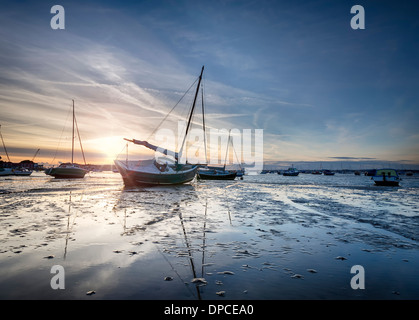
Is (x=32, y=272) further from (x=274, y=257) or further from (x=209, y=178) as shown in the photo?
(x=209, y=178)

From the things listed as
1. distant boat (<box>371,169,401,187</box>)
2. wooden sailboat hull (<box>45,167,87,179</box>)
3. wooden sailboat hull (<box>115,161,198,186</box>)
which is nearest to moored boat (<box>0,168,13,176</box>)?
wooden sailboat hull (<box>45,167,87,179</box>)

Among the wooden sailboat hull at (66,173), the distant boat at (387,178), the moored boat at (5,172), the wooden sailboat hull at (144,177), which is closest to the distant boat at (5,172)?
the moored boat at (5,172)

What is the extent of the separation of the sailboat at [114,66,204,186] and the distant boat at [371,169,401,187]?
37.4 meters

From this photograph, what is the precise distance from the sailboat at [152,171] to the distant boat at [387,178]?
123 ft

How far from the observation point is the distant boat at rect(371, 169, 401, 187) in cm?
4253

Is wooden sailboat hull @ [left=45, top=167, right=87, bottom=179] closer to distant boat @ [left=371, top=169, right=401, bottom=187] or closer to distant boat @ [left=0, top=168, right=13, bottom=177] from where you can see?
distant boat @ [left=0, top=168, right=13, bottom=177]

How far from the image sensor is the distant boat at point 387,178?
42534mm

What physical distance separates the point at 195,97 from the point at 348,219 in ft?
90.5

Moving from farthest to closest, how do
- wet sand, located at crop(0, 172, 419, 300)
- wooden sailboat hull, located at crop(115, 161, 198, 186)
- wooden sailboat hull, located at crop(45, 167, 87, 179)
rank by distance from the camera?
wooden sailboat hull, located at crop(45, 167, 87, 179) → wooden sailboat hull, located at crop(115, 161, 198, 186) → wet sand, located at crop(0, 172, 419, 300)

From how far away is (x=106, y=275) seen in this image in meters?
3.82

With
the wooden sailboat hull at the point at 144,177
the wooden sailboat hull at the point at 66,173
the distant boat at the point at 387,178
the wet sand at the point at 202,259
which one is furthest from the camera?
the wooden sailboat hull at the point at 66,173

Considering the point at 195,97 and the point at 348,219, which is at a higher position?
the point at 195,97

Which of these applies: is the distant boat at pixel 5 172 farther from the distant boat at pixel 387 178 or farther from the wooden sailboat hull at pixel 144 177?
the distant boat at pixel 387 178

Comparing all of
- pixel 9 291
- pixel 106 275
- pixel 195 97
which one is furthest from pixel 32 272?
pixel 195 97
